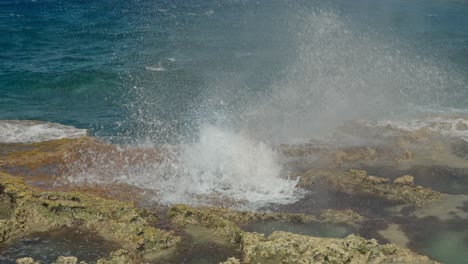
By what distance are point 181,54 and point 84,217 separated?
50061 millimetres

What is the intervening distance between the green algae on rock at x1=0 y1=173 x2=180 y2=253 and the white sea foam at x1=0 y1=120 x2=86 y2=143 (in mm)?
14088

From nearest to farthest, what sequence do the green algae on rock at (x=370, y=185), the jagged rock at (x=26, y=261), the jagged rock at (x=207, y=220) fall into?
the jagged rock at (x=26, y=261), the jagged rock at (x=207, y=220), the green algae on rock at (x=370, y=185)

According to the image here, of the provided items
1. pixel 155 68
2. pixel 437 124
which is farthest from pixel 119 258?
pixel 155 68

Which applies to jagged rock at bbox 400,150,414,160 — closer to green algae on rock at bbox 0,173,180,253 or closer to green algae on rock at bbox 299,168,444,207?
green algae on rock at bbox 299,168,444,207

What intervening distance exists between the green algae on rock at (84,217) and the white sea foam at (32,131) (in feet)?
46.2

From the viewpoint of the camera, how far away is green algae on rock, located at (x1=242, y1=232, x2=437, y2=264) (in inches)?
1104

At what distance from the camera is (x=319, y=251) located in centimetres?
2812

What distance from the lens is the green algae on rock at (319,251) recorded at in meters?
28.0

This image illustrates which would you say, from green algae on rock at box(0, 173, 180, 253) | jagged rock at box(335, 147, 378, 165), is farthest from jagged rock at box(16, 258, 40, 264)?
jagged rock at box(335, 147, 378, 165)

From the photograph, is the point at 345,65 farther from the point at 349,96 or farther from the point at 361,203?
the point at 361,203

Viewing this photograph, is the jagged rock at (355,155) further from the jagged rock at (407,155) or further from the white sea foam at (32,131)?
the white sea foam at (32,131)

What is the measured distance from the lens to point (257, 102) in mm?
61156

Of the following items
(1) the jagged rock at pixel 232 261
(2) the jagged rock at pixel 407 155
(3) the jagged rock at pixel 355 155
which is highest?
(2) the jagged rock at pixel 407 155

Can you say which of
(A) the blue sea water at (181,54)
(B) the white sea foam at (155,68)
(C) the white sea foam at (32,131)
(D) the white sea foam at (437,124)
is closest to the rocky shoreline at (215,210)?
(C) the white sea foam at (32,131)
